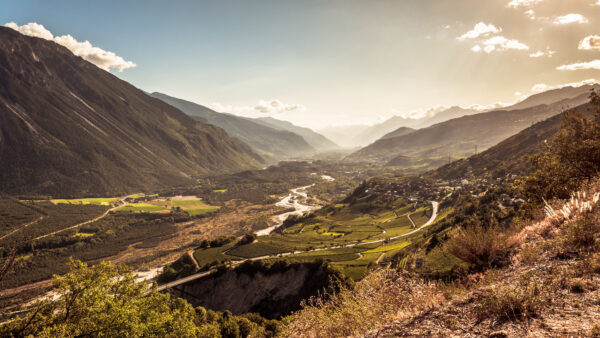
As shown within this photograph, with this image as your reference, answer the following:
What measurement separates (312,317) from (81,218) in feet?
741

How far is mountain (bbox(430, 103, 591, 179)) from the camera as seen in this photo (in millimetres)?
147975

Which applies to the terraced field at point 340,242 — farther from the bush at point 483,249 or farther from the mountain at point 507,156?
the mountain at point 507,156

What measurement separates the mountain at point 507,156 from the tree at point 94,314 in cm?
16745

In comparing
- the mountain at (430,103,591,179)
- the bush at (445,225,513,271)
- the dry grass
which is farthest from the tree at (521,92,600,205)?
the mountain at (430,103,591,179)

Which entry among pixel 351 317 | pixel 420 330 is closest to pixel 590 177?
pixel 420 330

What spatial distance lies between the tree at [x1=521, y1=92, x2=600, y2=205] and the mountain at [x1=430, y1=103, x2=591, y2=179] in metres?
144

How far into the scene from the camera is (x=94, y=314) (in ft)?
74.8

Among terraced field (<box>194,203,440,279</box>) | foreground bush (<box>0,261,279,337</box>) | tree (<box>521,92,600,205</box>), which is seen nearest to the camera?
tree (<box>521,92,600,205</box>)

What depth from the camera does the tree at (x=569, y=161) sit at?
739 inches

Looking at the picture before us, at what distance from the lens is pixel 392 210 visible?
14800 centimetres

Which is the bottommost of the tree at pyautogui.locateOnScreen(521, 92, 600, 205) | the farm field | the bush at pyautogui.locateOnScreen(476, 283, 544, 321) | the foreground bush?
the farm field

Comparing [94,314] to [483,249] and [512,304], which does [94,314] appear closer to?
[512,304]

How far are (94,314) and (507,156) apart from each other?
211 m

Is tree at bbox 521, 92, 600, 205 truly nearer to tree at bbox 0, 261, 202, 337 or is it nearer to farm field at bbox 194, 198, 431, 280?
tree at bbox 0, 261, 202, 337
